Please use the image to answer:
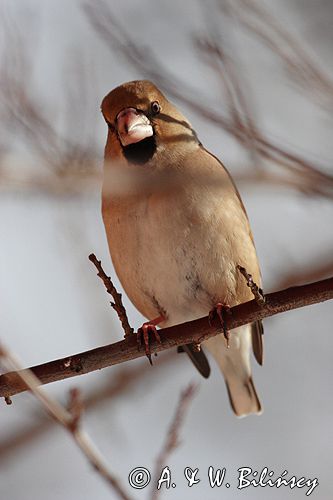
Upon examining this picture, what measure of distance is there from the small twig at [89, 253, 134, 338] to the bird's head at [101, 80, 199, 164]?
973 mm

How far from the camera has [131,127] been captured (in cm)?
428

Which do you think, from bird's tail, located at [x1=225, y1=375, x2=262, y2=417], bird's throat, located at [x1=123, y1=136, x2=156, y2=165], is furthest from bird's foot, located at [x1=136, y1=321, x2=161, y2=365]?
bird's tail, located at [x1=225, y1=375, x2=262, y2=417]

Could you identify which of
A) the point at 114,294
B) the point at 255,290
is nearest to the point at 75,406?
the point at 114,294

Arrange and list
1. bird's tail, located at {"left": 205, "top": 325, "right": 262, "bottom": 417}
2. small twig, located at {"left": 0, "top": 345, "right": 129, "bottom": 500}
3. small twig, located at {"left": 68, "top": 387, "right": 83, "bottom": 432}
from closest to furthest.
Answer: small twig, located at {"left": 0, "top": 345, "right": 129, "bottom": 500}
small twig, located at {"left": 68, "top": 387, "right": 83, "bottom": 432}
bird's tail, located at {"left": 205, "top": 325, "right": 262, "bottom": 417}

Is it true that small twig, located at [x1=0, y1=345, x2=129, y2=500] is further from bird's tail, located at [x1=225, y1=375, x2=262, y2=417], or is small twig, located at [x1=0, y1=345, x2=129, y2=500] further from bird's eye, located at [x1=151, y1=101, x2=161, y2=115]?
bird's tail, located at [x1=225, y1=375, x2=262, y2=417]

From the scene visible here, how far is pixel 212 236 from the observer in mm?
4195

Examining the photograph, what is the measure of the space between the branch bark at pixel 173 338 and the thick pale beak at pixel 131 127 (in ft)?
3.51

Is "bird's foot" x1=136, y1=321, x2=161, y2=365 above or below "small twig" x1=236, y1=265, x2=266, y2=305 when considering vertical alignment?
above

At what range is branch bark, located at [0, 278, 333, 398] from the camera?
10.8 feet

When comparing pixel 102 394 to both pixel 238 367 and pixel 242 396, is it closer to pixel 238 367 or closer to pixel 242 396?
pixel 238 367

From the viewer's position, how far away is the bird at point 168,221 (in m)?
4.15

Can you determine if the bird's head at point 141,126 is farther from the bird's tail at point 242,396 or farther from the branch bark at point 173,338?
the bird's tail at point 242,396

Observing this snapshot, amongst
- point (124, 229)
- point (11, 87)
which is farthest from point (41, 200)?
point (124, 229)

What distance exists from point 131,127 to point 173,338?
3.83ft
